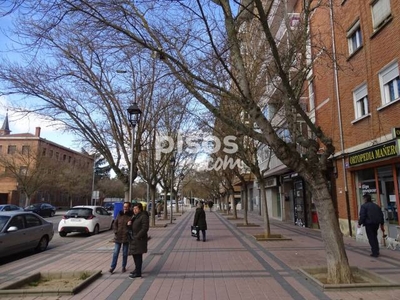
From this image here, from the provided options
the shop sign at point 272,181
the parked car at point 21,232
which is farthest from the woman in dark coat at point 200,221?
the shop sign at point 272,181

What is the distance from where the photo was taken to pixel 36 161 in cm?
3906

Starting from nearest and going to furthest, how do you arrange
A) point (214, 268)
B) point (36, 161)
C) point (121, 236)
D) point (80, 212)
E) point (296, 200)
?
point (121, 236), point (214, 268), point (80, 212), point (296, 200), point (36, 161)

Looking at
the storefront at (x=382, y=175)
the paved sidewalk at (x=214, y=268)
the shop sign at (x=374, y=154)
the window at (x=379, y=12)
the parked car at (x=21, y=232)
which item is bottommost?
the paved sidewalk at (x=214, y=268)

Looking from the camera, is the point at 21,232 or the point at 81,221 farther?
the point at 81,221

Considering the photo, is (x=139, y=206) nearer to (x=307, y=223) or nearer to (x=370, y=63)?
(x=370, y=63)

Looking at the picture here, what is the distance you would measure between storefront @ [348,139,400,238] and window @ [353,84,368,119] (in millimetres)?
1638

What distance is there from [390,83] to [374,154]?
2.42 metres

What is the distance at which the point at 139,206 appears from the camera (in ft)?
25.8

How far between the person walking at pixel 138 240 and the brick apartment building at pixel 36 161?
1384 inches

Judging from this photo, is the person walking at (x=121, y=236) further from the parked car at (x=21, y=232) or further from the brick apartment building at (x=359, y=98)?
the brick apartment building at (x=359, y=98)

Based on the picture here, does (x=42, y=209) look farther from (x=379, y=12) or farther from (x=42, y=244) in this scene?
(x=379, y=12)

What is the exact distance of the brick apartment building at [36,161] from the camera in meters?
39.9

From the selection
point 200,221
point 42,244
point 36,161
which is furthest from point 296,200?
point 36,161

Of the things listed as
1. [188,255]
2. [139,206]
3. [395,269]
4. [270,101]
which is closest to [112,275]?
[139,206]
